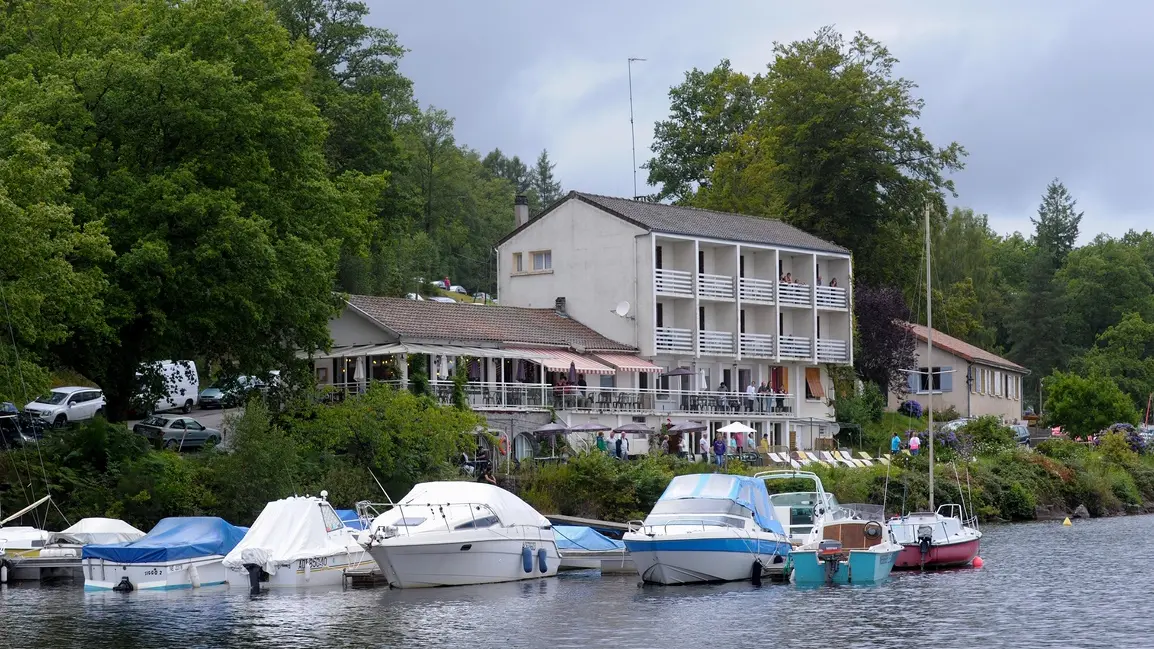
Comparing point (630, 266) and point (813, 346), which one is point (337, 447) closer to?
point (630, 266)

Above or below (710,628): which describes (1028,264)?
above

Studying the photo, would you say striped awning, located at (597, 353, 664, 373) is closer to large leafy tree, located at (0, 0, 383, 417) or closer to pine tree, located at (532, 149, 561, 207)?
large leafy tree, located at (0, 0, 383, 417)

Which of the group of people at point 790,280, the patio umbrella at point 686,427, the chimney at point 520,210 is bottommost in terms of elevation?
the patio umbrella at point 686,427

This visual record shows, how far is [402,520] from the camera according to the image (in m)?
43.1

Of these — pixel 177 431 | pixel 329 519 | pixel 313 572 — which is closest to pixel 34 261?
pixel 329 519

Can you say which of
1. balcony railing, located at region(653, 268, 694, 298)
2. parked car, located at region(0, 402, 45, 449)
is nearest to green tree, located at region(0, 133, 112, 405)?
parked car, located at region(0, 402, 45, 449)

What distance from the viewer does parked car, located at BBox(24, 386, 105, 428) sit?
6169 centimetres

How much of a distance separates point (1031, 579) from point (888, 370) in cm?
5118

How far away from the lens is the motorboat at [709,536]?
42.6 metres

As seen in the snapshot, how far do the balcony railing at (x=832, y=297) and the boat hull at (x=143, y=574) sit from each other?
49.3 metres

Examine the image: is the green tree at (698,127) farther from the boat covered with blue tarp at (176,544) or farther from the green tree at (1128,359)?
the boat covered with blue tarp at (176,544)

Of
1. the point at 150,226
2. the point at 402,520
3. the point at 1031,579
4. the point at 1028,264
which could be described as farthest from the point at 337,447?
the point at 1028,264

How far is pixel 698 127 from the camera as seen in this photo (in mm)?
107250

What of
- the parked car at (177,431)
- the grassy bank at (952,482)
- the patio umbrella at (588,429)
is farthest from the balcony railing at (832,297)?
the parked car at (177,431)
